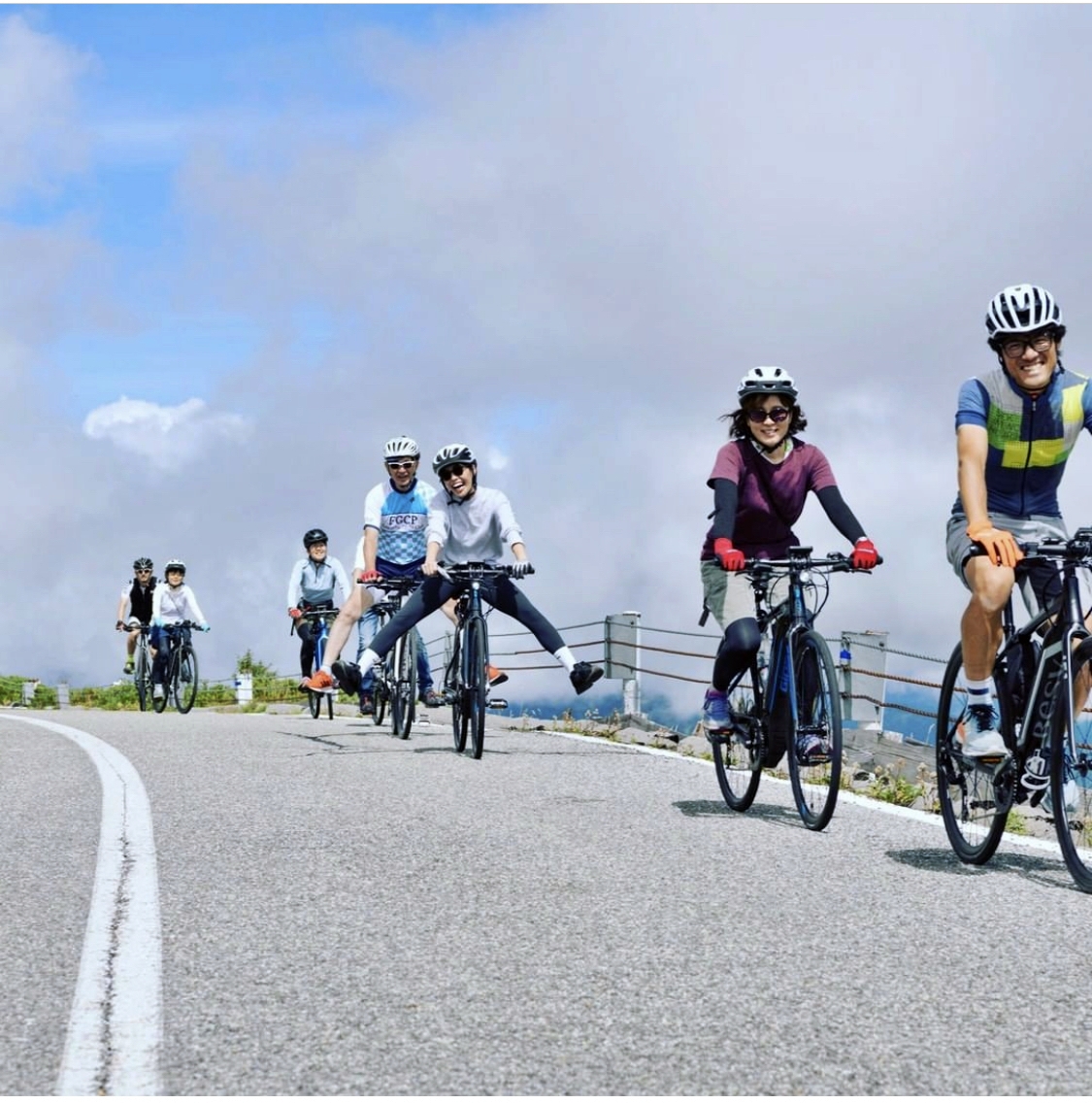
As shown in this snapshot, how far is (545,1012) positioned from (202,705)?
2731 cm

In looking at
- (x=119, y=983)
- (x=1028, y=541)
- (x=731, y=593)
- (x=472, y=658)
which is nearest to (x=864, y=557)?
(x=731, y=593)

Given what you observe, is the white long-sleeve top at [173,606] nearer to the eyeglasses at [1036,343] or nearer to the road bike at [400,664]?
the road bike at [400,664]

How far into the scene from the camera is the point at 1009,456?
6.12m

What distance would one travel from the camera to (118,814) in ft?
25.5

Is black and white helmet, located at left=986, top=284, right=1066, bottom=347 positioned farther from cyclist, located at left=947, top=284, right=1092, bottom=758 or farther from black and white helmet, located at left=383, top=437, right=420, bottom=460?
black and white helmet, located at left=383, top=437, right=420, bottom=460

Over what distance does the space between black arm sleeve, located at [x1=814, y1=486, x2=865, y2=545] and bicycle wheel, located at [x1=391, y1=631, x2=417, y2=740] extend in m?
5.88

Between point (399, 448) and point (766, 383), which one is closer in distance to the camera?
point (766, 383)

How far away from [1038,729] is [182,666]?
53.1 feet

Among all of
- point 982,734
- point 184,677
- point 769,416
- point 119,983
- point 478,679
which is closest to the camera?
point 119,983

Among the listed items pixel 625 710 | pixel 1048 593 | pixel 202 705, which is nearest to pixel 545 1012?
pixel 1048 593

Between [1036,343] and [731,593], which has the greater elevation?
[1036,343]

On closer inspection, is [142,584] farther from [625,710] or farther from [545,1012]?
[545,1012]

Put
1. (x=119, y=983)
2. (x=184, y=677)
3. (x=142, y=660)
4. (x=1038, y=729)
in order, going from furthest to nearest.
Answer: (x=142, y=660) → (x=184, y=677) → (x=1038, y=729) → (x=119, y=983)

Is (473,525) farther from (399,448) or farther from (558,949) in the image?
(558,949)
